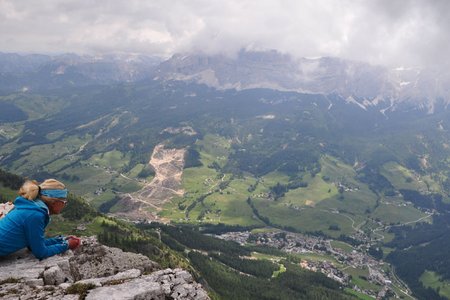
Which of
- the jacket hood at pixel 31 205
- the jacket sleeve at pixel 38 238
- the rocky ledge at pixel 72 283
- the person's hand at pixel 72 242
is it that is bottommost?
the rocky ledge at pixel 72 283

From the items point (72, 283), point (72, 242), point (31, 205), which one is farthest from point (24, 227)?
point (72, 242)

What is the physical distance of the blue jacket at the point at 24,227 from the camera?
20.9 m

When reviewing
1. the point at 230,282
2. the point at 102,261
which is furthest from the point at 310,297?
the point at 102,261

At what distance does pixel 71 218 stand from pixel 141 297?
575 ft

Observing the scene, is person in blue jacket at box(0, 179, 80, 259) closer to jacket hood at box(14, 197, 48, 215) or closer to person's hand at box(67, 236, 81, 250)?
jacket hood at box(14, 197, 48, 215)

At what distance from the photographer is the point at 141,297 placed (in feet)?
69.8

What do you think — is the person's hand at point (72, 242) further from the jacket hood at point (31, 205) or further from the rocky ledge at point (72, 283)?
the jacket hood at point (31, 205)

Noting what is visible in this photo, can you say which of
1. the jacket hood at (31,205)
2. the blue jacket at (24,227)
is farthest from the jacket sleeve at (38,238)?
the jacket hood at (31,205)

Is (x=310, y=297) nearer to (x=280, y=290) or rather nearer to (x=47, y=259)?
(x=280, y=290)

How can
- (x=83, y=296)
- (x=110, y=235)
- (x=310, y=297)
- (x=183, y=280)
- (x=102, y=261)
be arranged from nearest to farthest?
(x=83, y=296)
(x=183, y=280)
(x=102, y=261)
(x=110, y=235)
(x=310, y=297)

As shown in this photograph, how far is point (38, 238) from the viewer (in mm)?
22031

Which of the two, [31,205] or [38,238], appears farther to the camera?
[38,238]

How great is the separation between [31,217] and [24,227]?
0.79 m

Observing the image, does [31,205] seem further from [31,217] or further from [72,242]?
[72,242]
